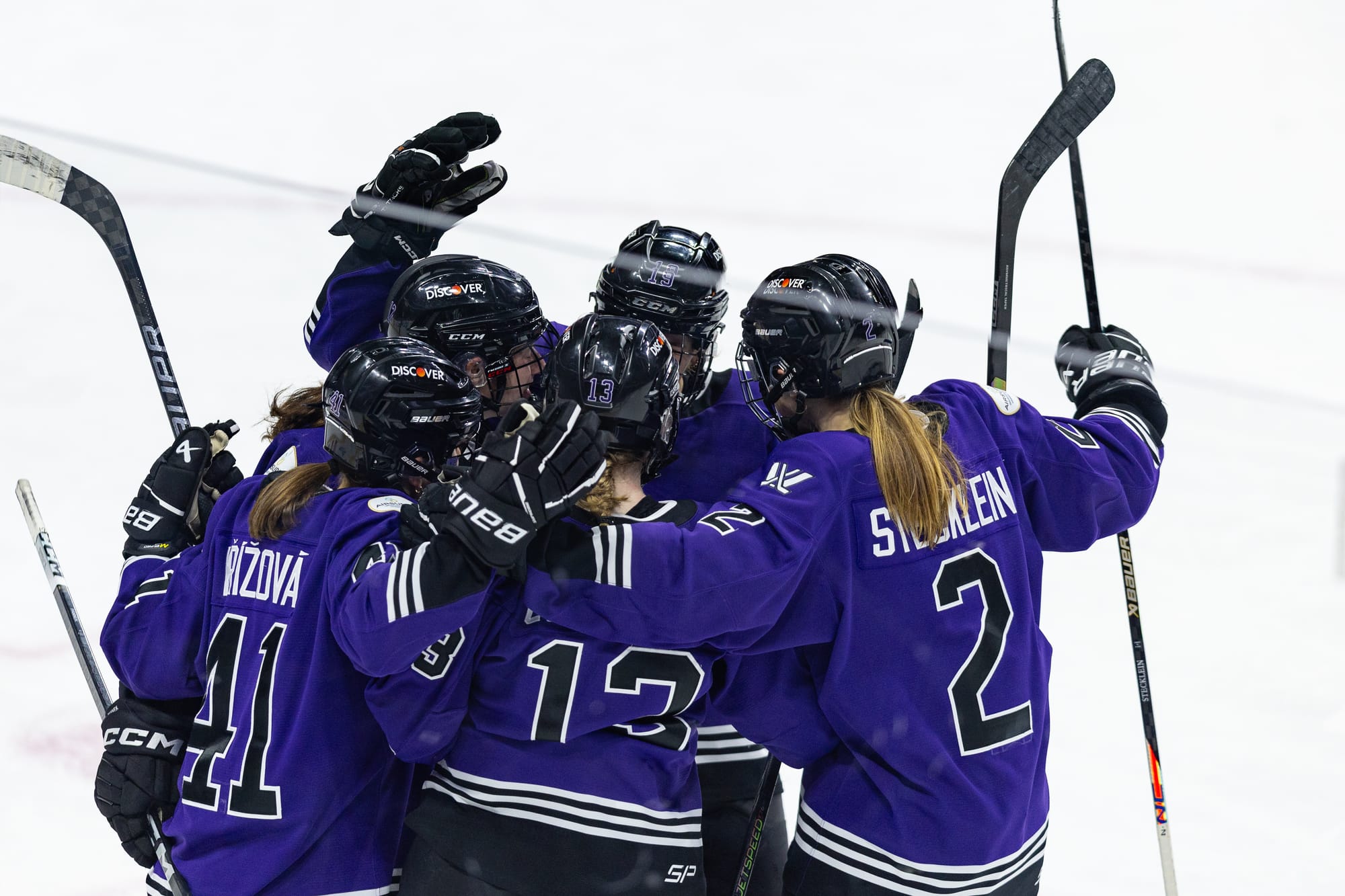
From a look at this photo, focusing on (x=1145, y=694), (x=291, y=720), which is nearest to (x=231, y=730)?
(x=291, y=720)

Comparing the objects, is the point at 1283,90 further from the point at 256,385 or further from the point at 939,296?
the point at 256,385

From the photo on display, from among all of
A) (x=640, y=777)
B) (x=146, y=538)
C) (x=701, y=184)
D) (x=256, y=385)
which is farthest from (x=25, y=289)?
(x=640, y=777)

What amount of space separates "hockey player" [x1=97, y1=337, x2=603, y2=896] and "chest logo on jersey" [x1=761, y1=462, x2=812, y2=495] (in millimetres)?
454

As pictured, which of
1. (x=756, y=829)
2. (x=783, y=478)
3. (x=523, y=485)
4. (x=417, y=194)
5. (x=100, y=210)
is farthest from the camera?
(x=100, y=210)

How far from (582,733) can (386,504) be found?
0.41m

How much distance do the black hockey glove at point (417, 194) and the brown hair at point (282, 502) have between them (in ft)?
2.88

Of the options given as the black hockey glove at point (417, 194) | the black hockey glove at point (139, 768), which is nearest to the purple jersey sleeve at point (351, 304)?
the black hockey glove at point (417, 194)

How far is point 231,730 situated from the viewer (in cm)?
181

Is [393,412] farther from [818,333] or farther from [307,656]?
[818,333]

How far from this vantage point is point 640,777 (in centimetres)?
179

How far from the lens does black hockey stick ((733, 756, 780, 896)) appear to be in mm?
2102

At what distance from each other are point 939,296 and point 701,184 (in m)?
1.19

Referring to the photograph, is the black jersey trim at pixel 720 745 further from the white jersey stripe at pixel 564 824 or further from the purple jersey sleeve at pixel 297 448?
the purple jersey sleeve at pixel 297 448

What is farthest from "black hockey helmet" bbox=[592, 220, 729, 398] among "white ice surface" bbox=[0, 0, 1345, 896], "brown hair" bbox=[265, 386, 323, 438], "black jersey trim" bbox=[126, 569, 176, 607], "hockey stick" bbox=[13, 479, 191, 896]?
"white ice surface" bbox=[0, 0, 1345, 896]
